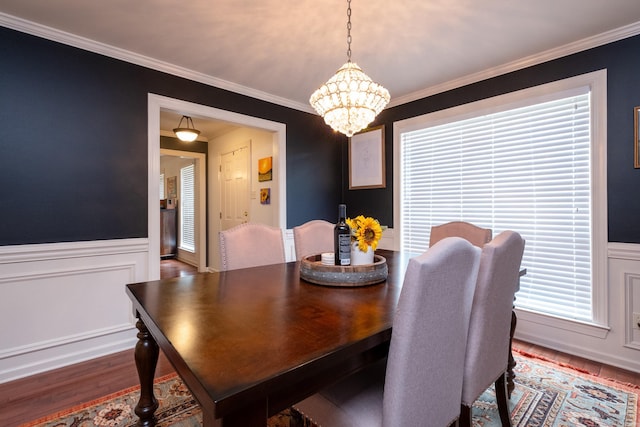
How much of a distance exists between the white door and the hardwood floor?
2.46 m

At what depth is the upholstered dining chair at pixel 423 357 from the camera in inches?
31.9

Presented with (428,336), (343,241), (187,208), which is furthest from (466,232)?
(187,208)

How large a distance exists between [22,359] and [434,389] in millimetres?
2722

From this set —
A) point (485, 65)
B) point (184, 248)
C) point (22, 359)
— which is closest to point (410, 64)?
point (485, 65)

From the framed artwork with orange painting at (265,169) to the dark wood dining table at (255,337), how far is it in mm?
2412

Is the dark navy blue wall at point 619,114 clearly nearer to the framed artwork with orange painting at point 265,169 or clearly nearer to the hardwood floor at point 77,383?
the hardwood floor at point 77,383

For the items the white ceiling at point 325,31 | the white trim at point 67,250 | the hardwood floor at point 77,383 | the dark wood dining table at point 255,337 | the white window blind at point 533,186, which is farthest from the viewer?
the white window blind at point 533,186

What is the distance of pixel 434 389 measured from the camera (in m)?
0.91

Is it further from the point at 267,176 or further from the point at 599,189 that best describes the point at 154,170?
the point at 599,189

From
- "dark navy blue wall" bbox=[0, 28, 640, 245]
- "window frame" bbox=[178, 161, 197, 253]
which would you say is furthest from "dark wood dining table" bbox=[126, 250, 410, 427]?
"window frame" bbox=[178, 161, 197, 253]

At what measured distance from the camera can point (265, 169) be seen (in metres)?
3.90

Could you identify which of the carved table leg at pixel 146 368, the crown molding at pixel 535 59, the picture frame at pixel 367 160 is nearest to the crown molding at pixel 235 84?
the crown molding at pixel 535 59

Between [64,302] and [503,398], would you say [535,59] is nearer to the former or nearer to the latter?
[503,398]

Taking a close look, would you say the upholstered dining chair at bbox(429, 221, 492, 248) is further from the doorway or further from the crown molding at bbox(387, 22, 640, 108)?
the doorway
